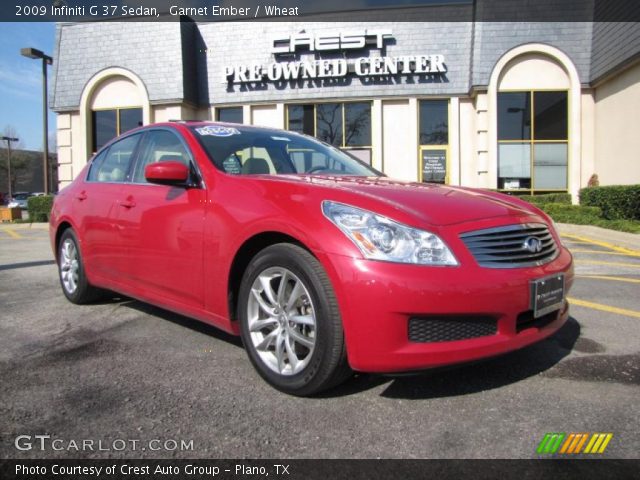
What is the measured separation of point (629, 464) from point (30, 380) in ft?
9.73

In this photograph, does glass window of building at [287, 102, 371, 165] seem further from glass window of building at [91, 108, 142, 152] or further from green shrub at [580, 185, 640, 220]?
green shrub at [580, 185, 640, 220]

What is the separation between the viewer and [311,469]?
6.38 ft

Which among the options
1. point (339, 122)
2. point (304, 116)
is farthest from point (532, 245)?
point (304, 116)

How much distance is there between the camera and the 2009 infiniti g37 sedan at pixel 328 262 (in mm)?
2285

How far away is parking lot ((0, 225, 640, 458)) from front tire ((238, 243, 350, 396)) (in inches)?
5.2

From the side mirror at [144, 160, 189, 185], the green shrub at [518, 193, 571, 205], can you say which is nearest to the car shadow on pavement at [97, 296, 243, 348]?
the side mirror at [144, 160, 189, 185]

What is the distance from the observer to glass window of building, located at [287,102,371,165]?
1673 cm

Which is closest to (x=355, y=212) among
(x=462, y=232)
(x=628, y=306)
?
(x=462, y=232)

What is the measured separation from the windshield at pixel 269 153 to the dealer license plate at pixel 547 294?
63.9 inches

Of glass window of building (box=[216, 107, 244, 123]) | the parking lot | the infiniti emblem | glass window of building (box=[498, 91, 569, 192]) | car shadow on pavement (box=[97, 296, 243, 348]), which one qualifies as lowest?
the parking lot

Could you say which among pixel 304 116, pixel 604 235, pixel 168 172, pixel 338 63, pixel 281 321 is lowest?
pixel 281 321

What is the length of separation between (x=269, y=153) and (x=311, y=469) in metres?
2.31

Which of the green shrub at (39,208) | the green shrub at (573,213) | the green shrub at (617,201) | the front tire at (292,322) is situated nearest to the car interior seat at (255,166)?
the front tire at (292,322)

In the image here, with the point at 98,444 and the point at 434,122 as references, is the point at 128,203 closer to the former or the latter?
the point at 98,444
